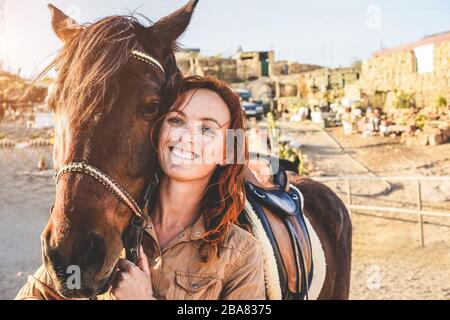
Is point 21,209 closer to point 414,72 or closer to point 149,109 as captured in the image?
point 149,109

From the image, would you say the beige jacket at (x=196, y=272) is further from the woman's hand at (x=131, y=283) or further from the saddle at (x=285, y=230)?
the saddle at (x=285, y=230)

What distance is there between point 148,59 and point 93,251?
50 cm

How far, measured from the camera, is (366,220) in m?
4.36

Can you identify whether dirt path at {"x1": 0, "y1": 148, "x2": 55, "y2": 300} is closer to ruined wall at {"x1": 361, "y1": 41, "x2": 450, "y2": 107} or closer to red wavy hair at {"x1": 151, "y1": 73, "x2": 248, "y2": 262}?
red wavy hair at {"x1": 151, "y1": 73, "x2": 248, "y2": 262}

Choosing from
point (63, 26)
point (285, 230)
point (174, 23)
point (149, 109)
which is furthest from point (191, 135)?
point (285, 230)

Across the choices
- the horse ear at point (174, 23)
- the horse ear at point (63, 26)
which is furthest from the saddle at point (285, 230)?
the horse ear at point (63, 26)

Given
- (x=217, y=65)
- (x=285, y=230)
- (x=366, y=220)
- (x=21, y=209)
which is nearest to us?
(x=285, y=230)

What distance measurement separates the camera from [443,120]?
4.31 metres

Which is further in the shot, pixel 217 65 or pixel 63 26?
pixel 217 65

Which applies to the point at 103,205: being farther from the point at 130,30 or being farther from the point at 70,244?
the point at 130,30

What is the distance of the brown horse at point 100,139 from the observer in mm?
784

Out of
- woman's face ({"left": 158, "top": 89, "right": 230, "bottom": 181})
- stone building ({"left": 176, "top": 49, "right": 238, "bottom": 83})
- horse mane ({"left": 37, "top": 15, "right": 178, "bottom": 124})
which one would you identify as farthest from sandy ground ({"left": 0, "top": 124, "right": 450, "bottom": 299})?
horse mane ({"left": 37, "top": 15, "right": 178, "bottom": 124})

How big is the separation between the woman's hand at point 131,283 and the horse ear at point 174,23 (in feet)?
2.08
